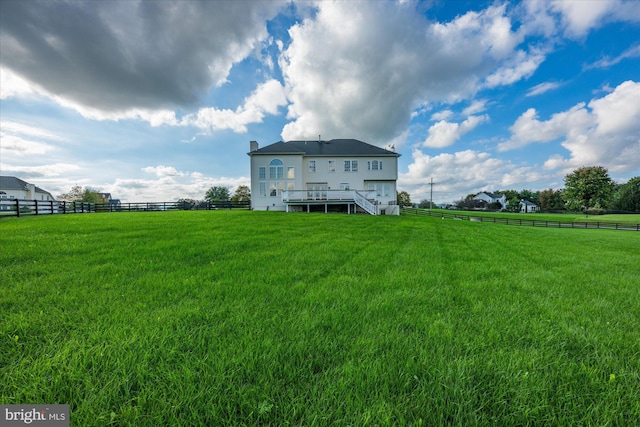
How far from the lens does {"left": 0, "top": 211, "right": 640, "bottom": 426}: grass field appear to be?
156 cm

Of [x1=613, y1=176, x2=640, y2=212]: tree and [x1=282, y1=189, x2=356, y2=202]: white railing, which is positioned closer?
[x1=282, y1=189, x2=356, y2=202]: white railing

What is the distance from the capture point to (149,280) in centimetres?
365

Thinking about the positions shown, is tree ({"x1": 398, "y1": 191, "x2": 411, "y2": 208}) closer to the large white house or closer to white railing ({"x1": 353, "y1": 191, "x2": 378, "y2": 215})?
the large white house

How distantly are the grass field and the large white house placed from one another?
21.1 meters

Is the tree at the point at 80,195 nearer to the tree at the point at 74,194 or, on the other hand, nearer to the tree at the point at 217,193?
the tree at the point at 74,194

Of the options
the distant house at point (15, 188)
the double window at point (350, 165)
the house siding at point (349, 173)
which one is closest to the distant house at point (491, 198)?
the house siding at point (349, 173)

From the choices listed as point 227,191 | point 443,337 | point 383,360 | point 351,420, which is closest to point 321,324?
point 383,360

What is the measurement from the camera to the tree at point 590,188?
5081 centimetres

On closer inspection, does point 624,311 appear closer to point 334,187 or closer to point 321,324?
point 321,324

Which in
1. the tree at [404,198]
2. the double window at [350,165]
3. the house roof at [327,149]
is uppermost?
the house roof at [327,149]

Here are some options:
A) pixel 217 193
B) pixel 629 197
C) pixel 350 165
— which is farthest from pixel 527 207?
pixel 217 193

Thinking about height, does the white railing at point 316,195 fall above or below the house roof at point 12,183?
below

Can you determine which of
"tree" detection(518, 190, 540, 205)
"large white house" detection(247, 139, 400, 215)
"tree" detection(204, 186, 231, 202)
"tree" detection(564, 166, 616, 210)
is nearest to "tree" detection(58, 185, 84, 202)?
"tree" detection(204, 186, 231, 202)

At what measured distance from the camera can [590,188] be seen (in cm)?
5131
